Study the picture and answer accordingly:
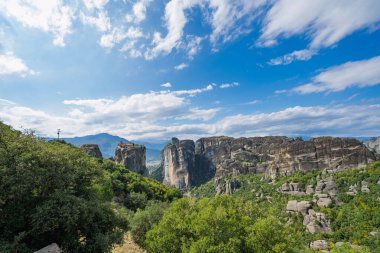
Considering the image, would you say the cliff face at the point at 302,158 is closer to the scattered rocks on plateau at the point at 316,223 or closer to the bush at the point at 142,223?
the scattered rocks on plateau at the point at 316,223

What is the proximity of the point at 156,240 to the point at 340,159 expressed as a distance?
128m

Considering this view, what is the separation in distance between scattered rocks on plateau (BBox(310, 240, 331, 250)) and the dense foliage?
61485mm

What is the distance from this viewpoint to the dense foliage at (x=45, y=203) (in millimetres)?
18172

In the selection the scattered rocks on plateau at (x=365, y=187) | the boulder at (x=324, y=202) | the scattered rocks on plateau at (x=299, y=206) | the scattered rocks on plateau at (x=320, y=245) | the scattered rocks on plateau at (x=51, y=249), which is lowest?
the scattered rocks on plateau at (x=320, y=245)

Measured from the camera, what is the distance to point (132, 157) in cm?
14462

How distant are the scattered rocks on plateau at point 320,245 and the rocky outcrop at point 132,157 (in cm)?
9853

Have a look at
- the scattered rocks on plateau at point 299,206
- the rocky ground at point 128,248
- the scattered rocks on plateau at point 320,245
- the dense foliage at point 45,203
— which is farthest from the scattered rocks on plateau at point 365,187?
the dense foliage at point 45,203

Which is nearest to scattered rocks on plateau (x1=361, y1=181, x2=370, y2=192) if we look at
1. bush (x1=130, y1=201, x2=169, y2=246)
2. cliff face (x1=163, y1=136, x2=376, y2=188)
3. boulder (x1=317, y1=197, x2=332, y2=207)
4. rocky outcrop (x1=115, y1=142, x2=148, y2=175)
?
boulder (x1=317, y1=197, x2=332, y2=207)

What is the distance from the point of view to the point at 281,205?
98938mm

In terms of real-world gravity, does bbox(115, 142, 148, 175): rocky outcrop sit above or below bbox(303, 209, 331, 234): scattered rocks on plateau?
above

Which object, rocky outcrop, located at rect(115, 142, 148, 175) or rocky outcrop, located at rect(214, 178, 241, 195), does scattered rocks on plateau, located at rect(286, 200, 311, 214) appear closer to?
rocky outcrop, located at rect(214, 178, 241, 195)

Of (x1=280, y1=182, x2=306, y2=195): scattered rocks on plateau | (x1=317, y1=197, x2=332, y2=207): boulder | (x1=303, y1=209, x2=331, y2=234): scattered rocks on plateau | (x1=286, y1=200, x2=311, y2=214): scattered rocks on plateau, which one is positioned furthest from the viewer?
→ (x1=280, y1=182, x2=306, y2=195): scattered rocks on plateau

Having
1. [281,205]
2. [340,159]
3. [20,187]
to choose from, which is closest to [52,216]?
[20,187]

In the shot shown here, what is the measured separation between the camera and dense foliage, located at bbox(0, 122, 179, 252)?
18172 mm
